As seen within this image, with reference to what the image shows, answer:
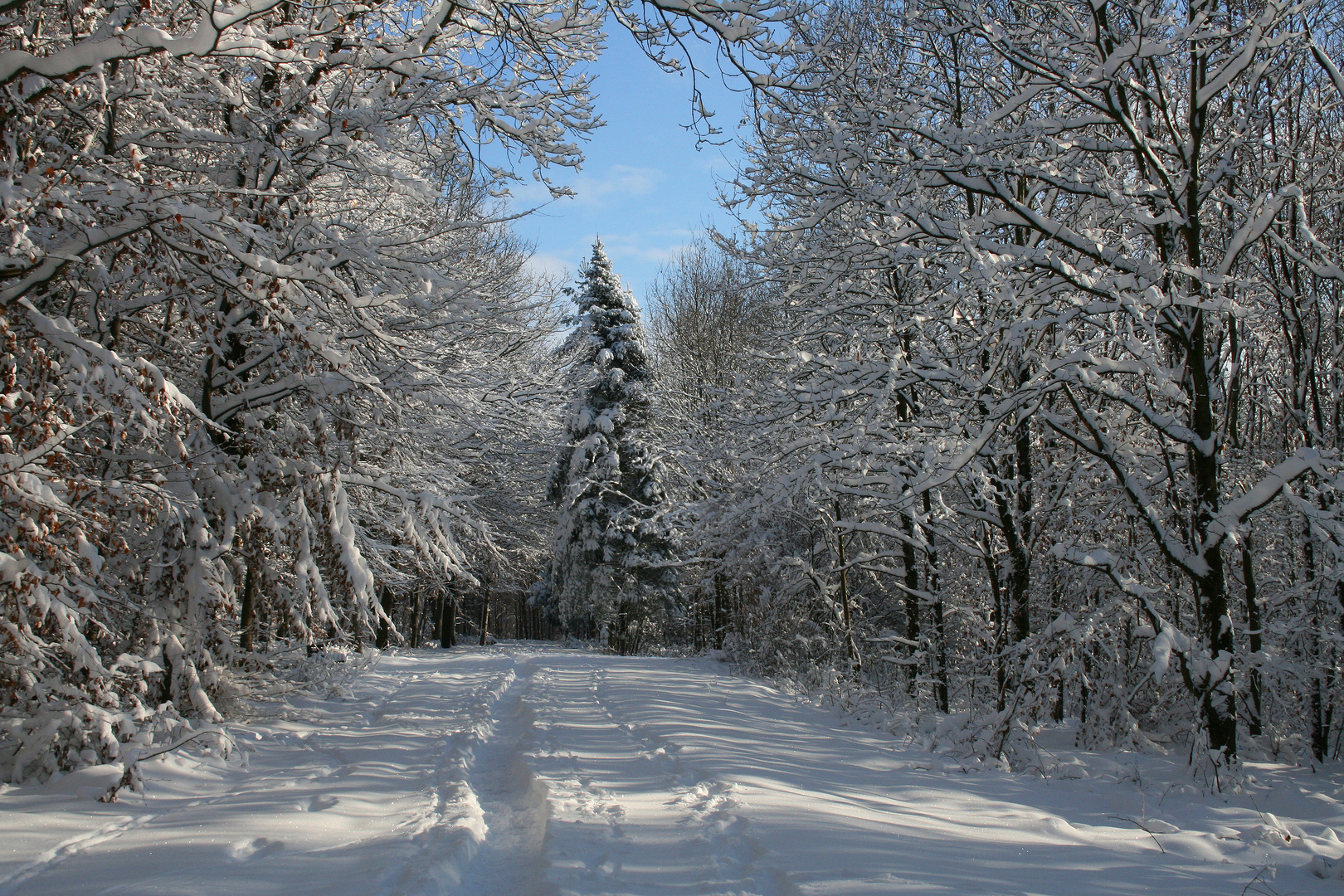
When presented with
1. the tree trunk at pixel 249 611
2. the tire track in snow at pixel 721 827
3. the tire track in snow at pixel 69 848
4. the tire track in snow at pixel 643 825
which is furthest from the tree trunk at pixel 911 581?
the tire track in snow at pixel 69 848

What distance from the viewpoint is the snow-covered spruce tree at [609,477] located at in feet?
75.8

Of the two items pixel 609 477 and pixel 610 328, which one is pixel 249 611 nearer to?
pixel 609 477

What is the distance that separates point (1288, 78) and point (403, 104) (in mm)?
9181

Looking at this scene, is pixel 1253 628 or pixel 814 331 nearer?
pixel 1253 628

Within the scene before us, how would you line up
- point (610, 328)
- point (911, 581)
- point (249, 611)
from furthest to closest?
point (610, 328)
point (911, 581)
point (249, 611)

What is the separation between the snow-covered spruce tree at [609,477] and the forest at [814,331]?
506 inches

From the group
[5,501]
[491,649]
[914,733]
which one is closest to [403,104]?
[5,501]

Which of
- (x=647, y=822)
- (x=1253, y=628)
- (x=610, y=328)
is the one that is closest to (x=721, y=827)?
(x=647, y=822)

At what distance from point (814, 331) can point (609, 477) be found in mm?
13986

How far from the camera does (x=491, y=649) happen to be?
2216 cm

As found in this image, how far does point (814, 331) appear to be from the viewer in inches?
385

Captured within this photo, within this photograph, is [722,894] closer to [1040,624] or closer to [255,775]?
[255,775]

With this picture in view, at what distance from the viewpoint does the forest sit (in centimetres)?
483

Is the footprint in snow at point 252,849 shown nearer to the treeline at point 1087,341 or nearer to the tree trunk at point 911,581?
the treeline at point 1087,341
